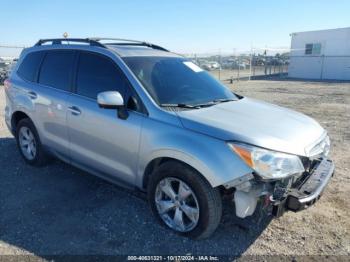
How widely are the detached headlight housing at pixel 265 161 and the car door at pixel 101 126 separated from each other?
3.72 feet

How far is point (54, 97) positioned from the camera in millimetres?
4469

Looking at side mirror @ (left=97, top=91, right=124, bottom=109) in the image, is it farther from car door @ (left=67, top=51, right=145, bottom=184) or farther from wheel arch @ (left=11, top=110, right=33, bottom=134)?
wheel arch @ (left=11, top=110, right=33, bottom=134)

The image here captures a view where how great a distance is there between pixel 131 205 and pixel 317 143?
2257mm

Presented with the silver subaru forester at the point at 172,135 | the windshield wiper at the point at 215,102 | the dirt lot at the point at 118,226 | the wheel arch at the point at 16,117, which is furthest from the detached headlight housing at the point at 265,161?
the wheel arch at the point at 16,117

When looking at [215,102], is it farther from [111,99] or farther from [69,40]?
[69,40]

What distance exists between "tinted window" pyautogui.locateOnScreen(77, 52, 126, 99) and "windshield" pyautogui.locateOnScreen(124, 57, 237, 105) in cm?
21

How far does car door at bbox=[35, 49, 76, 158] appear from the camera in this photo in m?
4.39

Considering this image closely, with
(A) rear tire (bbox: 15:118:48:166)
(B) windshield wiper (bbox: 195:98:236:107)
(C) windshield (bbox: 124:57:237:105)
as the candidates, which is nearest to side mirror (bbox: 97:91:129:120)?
(C) windshield (bbox: 124:57:237:105)

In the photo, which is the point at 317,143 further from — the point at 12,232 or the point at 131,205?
the point at 12,232

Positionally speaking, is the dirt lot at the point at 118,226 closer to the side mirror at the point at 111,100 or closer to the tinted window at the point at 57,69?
the side mirror at the point at 111,100

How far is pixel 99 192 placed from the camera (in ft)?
14.6

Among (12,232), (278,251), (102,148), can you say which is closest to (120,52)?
(102,148)

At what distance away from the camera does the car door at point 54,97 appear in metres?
4.39

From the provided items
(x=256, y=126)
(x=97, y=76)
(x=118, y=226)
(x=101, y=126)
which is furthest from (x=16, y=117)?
(x=256, y=126)
